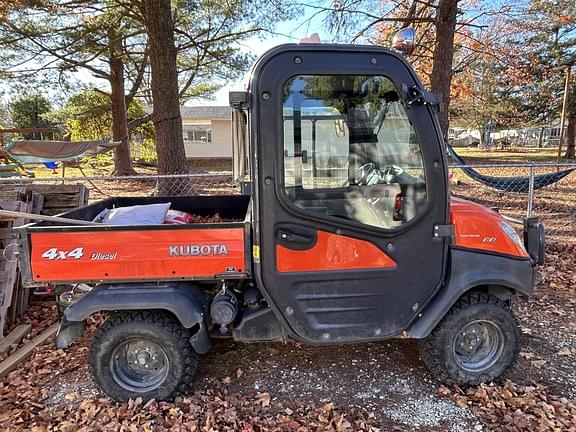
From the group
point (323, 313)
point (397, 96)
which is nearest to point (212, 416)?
point (323, 313)

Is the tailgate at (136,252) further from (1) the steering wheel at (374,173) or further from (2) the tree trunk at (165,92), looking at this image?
(2) the tree trunk at (165,92)

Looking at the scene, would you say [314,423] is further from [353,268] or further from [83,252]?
[83,252]

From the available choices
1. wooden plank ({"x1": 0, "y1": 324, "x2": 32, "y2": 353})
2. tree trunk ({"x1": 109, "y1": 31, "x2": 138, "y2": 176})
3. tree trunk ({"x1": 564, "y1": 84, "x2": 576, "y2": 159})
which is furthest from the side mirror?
tree trunk ({"x1": 564, "y1": 84, "x2": 576, "y2": 159})

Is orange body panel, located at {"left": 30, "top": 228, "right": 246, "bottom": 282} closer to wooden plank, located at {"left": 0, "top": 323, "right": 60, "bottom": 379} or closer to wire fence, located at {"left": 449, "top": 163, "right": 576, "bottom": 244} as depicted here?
wooden plank, located at {"left": 0, "top": 323, "right": 60, "bottom": 379}

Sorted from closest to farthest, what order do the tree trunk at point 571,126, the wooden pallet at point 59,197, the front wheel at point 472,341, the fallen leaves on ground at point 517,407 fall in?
1. the fallen leaves on ground at point 517,407
2. the front wheel at point 472,341
3. the wooden pallet at point 59,197
4. the tree trunk at point 571,126

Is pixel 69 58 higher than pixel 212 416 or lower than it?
higher

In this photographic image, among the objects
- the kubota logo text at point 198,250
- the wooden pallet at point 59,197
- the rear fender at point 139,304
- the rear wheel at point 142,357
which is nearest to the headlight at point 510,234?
the kubota logo text at point 198,250

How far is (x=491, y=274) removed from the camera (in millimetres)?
2363

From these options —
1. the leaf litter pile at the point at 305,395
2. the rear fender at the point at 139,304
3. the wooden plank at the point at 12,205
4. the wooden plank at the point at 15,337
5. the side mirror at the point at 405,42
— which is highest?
the side mirror at the point at 405,42

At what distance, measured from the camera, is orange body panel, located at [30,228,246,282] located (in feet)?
7.32

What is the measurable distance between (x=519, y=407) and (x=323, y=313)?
4.12ft

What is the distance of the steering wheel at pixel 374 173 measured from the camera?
230cm

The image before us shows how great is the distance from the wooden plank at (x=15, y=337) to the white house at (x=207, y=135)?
2075 cm

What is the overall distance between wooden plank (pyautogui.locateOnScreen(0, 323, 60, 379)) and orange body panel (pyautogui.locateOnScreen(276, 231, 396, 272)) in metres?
2.09
